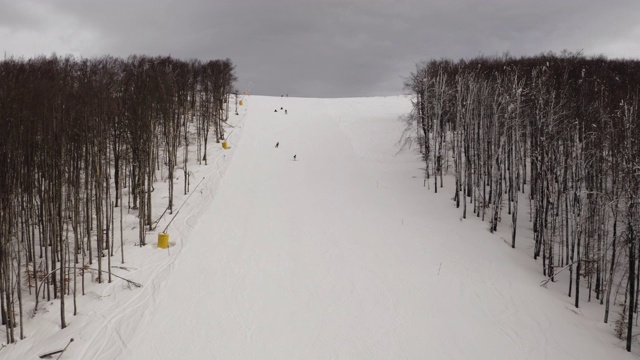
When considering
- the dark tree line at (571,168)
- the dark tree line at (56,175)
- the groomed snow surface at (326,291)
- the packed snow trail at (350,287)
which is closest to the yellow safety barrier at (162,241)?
the groomed snow surface at (326,291)

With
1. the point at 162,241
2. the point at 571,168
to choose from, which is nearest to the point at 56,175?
the point at 162,241

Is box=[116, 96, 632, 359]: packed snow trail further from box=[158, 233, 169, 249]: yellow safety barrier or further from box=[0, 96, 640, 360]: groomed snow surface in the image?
box=[158, 233, 169, 249]: yellow safety barrier

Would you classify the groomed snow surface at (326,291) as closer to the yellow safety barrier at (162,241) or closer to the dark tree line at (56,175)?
the yellow safety barrier at (162,241)

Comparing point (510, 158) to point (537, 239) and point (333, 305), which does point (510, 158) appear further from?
point (333, 305)

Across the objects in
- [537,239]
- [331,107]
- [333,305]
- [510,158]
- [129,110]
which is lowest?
[333,305]

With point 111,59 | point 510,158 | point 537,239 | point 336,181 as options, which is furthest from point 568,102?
point 111,59

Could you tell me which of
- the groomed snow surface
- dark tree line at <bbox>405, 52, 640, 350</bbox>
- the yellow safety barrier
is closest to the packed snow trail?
the groomed snow surface
